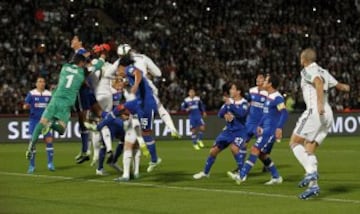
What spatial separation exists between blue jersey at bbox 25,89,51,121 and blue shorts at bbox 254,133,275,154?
23.1ft

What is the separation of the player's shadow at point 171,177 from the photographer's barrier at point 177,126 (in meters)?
16.7

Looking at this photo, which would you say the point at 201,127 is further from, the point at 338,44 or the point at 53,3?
the point at 338,44

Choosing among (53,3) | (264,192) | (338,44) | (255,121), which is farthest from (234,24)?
(264,192)

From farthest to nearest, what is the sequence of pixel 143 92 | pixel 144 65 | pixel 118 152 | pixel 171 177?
1. pixel 118 152
2. pixel 171 177
3. pixel 144 65
4. pixel 143 92

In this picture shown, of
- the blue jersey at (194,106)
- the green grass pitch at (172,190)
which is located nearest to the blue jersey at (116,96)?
the green grass pitch at (172,190)

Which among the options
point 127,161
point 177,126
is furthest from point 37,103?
point 177,126

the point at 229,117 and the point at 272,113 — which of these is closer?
the point at 272,113

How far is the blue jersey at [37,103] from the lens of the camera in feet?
75.6

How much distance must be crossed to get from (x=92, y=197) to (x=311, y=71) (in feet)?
13.5

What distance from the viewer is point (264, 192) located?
16.0 metres

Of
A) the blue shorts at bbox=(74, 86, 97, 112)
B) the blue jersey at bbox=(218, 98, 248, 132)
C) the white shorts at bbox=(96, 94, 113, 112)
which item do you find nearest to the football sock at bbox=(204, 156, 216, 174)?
the blue jersey at bbox=(218, 98, 248, 132)

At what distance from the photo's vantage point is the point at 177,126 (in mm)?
39281

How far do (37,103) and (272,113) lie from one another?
7.26 meters

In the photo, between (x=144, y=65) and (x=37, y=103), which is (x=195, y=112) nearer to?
(x=37, y=103)
